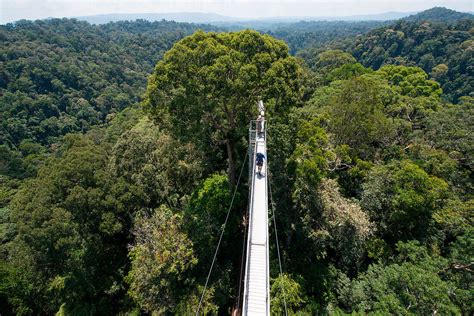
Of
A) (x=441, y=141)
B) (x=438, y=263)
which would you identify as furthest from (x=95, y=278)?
(x=441, y=141)

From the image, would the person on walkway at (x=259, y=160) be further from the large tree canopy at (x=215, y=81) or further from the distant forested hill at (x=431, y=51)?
the distant forested hill at (x=431, y=51)

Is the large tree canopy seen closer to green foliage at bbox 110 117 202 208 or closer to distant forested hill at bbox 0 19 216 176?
green foliage at bbox 110 117 202 208

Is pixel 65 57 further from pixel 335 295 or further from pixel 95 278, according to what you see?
pixel 335 295

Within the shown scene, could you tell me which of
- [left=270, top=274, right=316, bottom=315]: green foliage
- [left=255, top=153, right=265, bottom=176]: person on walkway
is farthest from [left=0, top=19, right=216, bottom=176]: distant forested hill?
[left=270, top=274, right=316, bottom=315]: green foliage

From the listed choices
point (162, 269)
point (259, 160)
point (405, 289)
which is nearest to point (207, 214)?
point (162, 269)

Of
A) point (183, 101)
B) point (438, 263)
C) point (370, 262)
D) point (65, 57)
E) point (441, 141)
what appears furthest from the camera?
point (65, 57)

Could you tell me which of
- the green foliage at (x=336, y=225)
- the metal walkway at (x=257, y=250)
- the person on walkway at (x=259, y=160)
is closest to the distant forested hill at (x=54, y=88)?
the person on walkway at (x=259, y=160)
